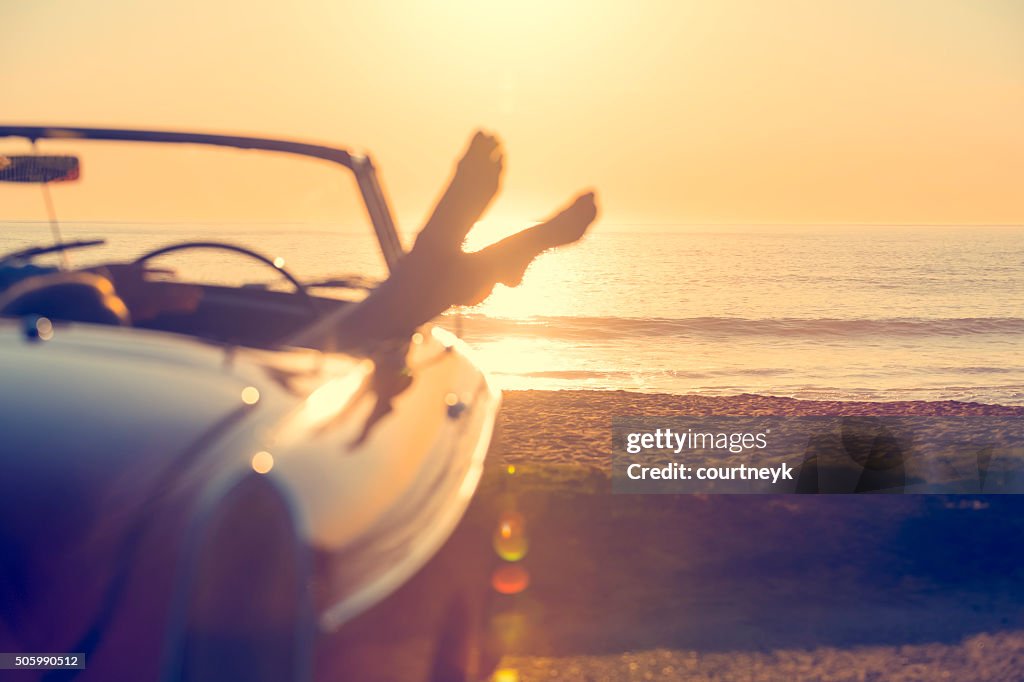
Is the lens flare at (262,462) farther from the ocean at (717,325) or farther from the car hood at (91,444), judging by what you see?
the ocean at (717,325)

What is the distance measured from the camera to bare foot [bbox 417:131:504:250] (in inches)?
105

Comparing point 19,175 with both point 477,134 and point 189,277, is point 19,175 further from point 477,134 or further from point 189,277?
point 477,134

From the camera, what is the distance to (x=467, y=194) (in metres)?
2.70

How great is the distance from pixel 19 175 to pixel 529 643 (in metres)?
2.17

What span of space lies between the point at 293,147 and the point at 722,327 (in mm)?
23763

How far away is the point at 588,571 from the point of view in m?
4.41

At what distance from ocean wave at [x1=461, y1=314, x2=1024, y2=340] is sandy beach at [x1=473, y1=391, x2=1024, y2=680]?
18.3 m

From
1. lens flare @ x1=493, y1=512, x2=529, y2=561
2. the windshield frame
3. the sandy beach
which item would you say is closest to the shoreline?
the sandy beach

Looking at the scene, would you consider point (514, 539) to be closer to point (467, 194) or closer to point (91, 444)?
point (467, 194)

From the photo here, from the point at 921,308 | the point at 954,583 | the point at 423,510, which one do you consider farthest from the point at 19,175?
the point at 921,308

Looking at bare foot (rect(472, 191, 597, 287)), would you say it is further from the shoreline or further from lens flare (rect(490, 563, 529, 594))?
the shoreline

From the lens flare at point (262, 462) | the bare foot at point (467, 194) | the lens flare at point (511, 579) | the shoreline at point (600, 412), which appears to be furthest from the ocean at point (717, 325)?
the lens flare at point (262, 462)

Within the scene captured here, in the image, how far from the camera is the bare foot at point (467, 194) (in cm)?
266

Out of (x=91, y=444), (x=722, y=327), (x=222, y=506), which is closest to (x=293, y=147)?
(x=91, y=444)
